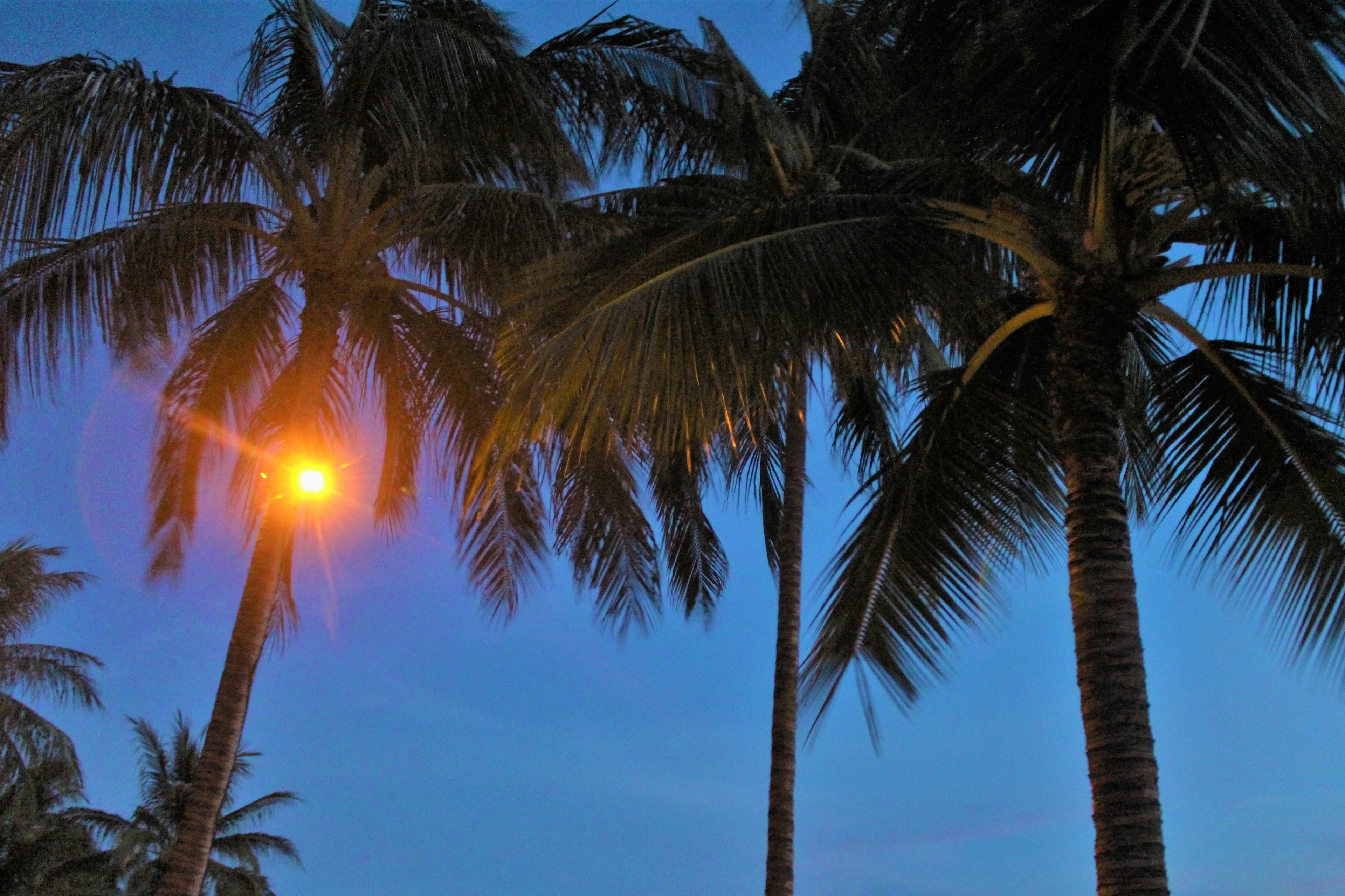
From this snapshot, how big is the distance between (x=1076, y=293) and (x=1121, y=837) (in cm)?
264

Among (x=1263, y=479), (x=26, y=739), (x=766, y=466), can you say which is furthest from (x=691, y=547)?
(x=26, y=739)

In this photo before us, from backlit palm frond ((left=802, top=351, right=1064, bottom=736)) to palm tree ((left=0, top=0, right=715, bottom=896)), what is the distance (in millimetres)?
2971

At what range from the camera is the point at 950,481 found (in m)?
6.96

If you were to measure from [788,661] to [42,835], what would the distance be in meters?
18.0

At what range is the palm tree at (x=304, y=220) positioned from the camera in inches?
279

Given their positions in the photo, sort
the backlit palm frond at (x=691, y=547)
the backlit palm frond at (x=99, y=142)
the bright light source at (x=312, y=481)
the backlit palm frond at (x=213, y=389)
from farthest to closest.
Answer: the backlit palm frond at (x=691, y=547) → the backlit palm frond at (x=213, y=389) → the bright light source at (x=312, y=481) → the backlit palm frond at (x=99, y=142)

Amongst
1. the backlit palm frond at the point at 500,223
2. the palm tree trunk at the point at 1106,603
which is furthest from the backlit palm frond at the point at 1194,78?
the backlit palm frond at the point at 500,223

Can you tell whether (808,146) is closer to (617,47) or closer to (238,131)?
(617,47)

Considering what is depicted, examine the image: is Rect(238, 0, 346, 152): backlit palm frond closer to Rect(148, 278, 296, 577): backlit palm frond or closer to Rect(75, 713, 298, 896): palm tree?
Rect(148, 278, 296, 577): backlit palm frond

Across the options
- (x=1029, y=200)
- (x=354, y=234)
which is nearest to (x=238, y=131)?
(x=354, y=234)

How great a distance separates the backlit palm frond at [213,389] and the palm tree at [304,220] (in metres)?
0.03

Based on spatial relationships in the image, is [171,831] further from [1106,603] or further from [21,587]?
[1106,603]

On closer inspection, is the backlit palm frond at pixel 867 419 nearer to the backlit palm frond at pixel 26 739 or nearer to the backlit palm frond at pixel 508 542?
the backlit palm frond at pixel 508 542

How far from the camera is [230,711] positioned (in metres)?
7.36
